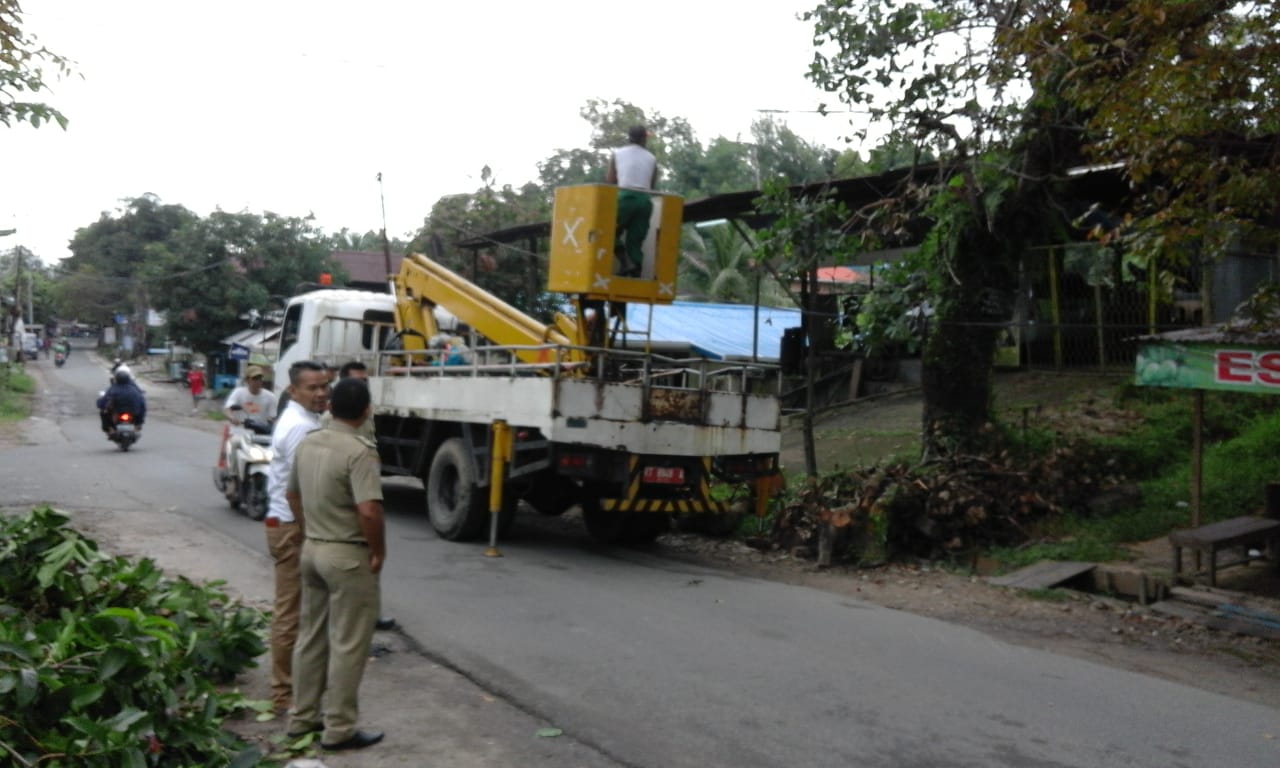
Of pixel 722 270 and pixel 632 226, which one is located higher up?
pixel 722 270

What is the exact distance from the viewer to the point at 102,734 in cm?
446

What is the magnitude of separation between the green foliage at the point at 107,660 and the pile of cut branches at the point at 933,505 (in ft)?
19.6

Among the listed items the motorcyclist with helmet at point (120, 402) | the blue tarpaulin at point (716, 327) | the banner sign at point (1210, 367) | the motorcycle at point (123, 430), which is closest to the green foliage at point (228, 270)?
the blue tarpaulin at point (716, 327)

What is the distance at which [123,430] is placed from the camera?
20.3 metres

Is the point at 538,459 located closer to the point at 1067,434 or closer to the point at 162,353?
the point at 1067,434

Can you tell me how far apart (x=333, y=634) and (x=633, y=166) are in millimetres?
6589

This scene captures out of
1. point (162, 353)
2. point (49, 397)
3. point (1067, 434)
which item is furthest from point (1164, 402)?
point (162, 353)

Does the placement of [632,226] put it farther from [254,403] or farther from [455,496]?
[254,403]

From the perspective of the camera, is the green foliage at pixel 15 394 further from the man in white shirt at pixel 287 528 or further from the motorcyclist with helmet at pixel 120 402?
the man in white shirt at pixel 287 528

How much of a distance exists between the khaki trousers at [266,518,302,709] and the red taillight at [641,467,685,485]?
4.83 m

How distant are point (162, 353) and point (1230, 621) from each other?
64581 millimetres

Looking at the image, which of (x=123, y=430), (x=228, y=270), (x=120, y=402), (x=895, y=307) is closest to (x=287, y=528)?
(x=895, y=307)

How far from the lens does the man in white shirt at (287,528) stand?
5.89 m

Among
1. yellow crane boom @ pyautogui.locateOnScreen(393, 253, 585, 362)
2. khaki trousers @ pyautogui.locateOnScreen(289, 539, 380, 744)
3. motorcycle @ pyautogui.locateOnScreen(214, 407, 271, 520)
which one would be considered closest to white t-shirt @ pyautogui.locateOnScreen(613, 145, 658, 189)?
yellow crane boom @ pyautogui.locateOnScreen(393, 253, 585, 362)
